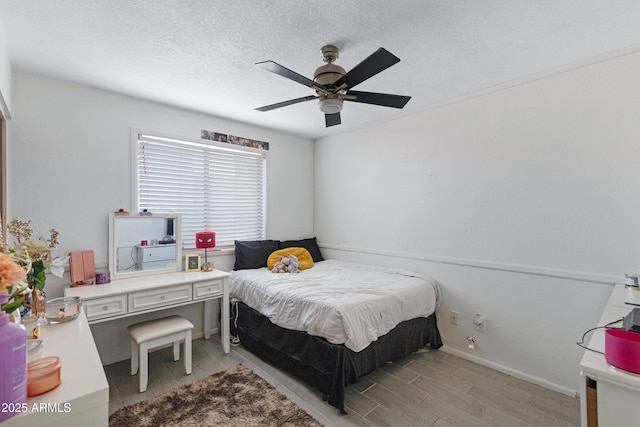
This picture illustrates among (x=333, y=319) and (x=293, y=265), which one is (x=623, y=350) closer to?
(x=333, y=319)

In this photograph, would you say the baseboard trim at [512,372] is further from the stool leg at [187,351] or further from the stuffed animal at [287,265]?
the stool leg at [187,351]

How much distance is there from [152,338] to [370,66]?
98.1 inches

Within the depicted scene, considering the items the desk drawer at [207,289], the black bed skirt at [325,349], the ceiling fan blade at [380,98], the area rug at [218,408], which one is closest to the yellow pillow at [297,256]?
the black bed skirt at [325,349]

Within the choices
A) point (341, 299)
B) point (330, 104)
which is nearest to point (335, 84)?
point (330, 104)

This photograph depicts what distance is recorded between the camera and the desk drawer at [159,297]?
2395 mm

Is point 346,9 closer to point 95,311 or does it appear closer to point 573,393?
point 95,311

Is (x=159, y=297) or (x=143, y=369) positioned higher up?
(x=159, y=297)

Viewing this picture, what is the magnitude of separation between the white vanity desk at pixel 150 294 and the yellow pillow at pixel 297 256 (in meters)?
0.70

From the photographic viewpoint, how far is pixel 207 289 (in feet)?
9.23

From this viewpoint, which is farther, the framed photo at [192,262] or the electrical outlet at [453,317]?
the framed photo at [192,262]

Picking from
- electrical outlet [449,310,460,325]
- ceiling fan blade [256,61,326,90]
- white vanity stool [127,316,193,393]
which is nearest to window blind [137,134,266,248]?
white vanity stool [127,316,193,393]

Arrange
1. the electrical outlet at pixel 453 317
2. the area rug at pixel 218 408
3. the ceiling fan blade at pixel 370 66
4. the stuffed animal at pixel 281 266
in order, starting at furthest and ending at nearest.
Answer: the stuffed animal at pixel 281 266 < the electrical outlet at pixel 453 317 < the area rug at pixel 218 408 < the ceiling fan blade at pixel 370 66

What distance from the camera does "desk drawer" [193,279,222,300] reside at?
2.74m

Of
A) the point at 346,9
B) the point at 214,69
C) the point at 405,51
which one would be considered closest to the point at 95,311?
the point at 214,69
